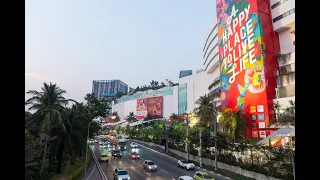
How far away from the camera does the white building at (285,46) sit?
5709cm

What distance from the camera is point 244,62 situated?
64688 mm

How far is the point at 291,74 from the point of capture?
188ft

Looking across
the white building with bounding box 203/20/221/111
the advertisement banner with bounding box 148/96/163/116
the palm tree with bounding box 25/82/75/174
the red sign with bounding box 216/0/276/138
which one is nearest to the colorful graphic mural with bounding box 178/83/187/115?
the advertisement banner with bounding box 148/96/163/116

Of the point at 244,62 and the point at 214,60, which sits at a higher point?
the point at 214,60

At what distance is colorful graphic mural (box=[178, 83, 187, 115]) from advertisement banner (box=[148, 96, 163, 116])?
2456cm

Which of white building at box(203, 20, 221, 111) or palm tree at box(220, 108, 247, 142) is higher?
white building at box(203, 20, 221, 111)

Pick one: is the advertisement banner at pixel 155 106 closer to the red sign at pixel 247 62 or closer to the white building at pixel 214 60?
the white building at pixel 214 60

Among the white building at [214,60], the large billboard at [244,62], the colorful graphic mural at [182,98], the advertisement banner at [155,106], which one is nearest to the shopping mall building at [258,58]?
the large billboard at [244,62]

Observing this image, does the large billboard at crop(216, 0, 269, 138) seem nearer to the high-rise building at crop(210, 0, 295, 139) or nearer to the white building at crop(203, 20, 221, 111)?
the high-rise building at crop(210, 0, 295, 139)

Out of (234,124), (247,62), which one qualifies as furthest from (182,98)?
(234,124)

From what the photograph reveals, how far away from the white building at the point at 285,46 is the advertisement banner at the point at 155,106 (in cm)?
12955

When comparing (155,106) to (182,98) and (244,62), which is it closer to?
(182,98)

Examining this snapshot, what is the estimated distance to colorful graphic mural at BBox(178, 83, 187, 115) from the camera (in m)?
160

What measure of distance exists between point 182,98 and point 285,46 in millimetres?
102091
